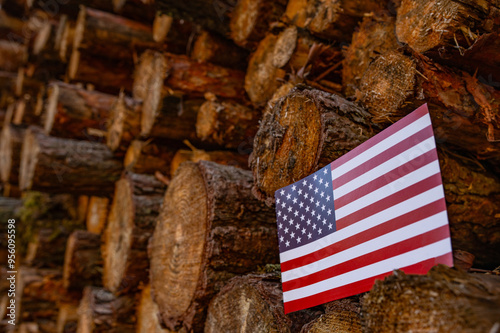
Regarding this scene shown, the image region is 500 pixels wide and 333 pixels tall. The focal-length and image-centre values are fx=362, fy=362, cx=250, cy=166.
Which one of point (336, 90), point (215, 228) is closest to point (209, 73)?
point (336, 90)

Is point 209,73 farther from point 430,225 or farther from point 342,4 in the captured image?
point 430,225

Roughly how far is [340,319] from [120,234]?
7.19 ft

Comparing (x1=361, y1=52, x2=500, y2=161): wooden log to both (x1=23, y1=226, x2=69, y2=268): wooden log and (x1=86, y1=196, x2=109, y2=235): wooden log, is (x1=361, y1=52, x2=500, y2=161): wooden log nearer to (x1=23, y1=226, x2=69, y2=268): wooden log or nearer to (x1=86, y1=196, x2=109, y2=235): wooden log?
(x1=86, y1=196, x2=109, y2=235): wooden log

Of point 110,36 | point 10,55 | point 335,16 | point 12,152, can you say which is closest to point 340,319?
point 335,16

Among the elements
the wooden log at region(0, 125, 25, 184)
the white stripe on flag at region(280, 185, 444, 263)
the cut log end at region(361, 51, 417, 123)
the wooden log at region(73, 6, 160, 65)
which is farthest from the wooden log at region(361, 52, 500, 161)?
the wooden log at region(0, 125, 25, 184)

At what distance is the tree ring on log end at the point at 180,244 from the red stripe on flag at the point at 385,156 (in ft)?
2.89

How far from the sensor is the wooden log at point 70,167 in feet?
11.1

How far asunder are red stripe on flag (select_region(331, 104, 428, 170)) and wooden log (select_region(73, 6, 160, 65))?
125 inches

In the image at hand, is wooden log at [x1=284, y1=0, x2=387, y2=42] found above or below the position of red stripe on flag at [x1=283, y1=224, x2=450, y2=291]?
above

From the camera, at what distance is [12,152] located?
489 cm

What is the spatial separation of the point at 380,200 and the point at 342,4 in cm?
127

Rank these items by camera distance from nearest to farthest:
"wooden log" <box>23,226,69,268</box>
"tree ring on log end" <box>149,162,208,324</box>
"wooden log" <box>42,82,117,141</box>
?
1. "tree ring on log end" <box>149,162,208,324</box>
2. "wooden log" <box>42,82,117,141</box>
3. "wooden log" <box>23,226,69,268</box>

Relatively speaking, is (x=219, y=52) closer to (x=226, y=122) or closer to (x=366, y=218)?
(x=226, y=122)

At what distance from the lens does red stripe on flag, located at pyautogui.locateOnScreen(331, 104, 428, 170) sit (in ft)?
3.70
